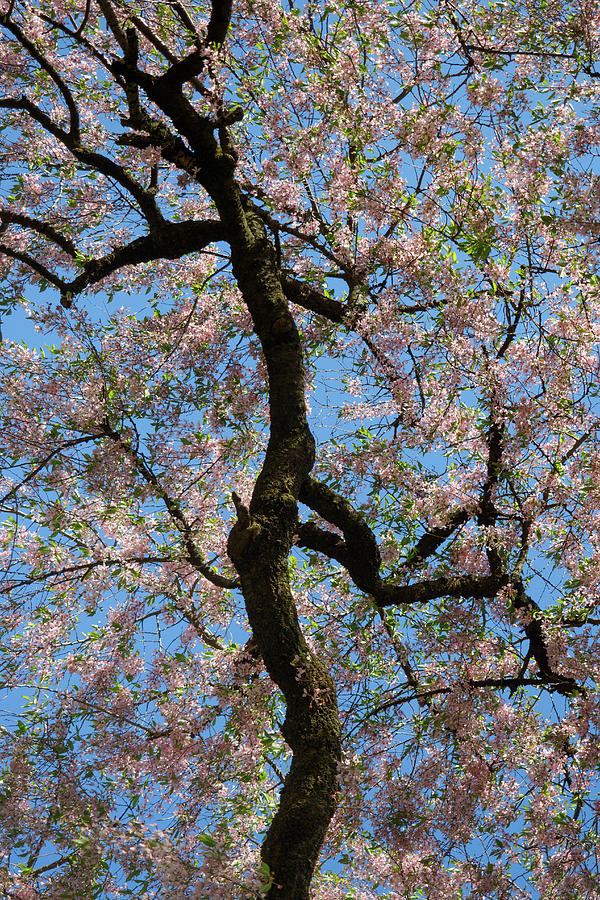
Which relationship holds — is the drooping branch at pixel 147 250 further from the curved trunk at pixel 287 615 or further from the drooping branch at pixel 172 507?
the drooping branch at pixel 172 507

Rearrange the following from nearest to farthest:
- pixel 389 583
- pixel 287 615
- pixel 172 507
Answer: pixel 287 615 < pixel 389 583 < pixel 172 507

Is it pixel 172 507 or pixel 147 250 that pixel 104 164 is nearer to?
pixel 147 250

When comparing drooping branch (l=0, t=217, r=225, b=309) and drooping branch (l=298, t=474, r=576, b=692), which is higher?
drooping branch (l=0, t=217, r=225, b=309)

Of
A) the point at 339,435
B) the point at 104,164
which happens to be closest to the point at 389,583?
the point at 339,435

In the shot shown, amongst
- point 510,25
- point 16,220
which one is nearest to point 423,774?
point 16,220

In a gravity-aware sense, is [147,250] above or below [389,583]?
above

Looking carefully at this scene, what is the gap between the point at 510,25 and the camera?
20.3 ft

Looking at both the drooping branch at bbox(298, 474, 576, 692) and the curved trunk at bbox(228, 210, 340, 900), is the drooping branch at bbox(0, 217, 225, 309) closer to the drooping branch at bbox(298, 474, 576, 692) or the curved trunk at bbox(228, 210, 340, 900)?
the curved trunk at bbox(228, 210, 340, 900)

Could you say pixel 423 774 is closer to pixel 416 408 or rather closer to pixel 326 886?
pixel 326 886

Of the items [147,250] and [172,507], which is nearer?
[147,250]

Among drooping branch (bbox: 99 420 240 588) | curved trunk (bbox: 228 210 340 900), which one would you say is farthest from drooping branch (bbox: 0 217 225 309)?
drooping branch (bbox: 99 420 240 588)

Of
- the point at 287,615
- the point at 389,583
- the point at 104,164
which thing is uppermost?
the point at 104,164

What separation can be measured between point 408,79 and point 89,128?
10.2 ft

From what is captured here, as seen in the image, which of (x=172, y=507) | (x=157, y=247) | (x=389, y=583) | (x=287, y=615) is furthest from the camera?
(x=172, y=507)
